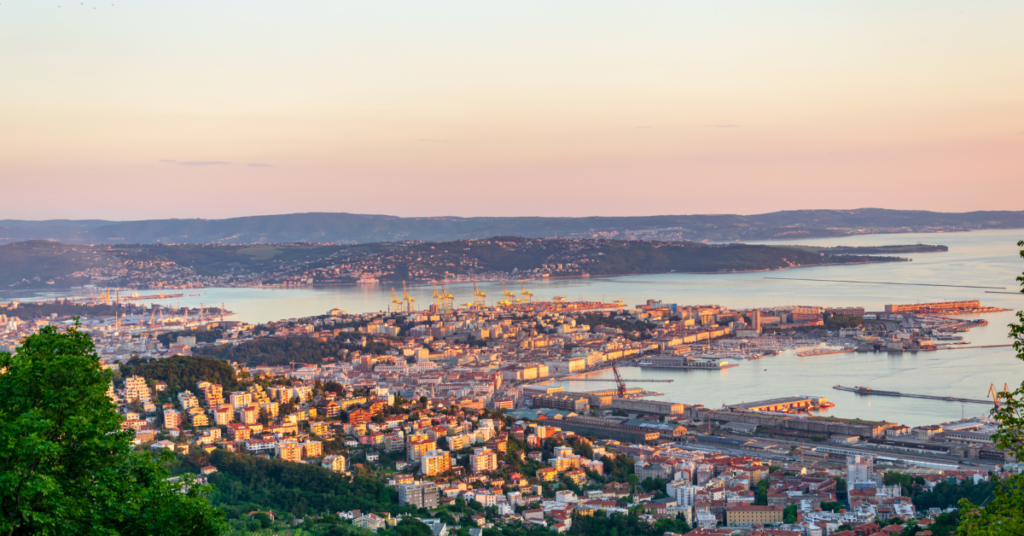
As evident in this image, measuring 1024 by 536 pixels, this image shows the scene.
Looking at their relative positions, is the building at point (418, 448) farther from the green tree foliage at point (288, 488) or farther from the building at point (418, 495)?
the building at point (418, 495)

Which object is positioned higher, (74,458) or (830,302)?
(74,458)

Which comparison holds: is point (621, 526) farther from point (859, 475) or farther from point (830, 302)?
point (830, 302)

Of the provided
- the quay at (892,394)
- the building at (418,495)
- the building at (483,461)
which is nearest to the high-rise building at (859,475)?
the building at (483,461)

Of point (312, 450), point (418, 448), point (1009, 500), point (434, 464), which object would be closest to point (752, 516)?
point (434, 464)

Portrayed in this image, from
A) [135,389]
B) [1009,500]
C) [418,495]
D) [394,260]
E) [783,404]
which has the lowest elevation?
[783,404]

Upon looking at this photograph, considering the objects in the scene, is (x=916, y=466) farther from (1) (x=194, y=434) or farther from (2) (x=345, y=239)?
(2) (x=345, y=239)

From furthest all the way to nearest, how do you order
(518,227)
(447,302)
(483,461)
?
1. (518,227)
2. (447,302)
3. (483,461)

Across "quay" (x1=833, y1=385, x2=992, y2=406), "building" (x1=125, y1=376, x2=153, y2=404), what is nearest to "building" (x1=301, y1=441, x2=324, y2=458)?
"building" (x1=125, y1=376, x2=153, y2=404)

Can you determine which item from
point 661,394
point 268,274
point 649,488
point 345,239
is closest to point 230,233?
point 345,239
